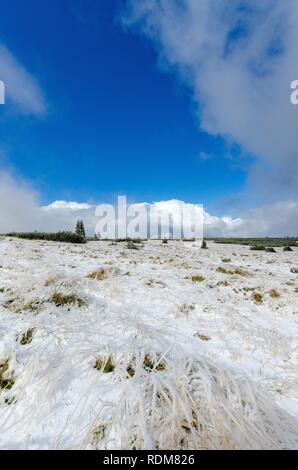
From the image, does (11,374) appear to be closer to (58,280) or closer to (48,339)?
(48,339)

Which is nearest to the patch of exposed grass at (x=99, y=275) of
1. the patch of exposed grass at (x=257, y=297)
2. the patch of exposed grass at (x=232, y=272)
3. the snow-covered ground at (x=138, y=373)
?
the snow-covered ground at (x=138, y=373)

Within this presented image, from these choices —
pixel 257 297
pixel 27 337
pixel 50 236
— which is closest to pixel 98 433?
pixel 27 337

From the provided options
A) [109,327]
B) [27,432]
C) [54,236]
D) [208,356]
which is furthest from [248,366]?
[54,236]

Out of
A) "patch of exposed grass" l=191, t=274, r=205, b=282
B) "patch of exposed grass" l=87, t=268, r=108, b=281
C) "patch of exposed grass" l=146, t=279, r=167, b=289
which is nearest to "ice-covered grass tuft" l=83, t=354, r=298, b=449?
"patch of exposed grass" l=146, t=279, r=167, b=289

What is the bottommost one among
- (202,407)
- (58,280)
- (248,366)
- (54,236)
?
(248,366)

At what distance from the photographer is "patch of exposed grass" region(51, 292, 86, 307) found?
628 centimetres

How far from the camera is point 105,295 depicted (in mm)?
7789

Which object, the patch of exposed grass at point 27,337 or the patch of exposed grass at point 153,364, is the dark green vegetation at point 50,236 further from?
the patch of exposed grass at point 153,364

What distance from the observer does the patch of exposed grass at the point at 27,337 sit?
14.5 ft

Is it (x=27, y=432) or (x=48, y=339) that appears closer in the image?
(x=27, y=432)

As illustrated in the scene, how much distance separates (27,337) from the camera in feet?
15.0

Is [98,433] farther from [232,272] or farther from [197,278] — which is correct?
[232,272]

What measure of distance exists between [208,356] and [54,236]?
83.3ft
